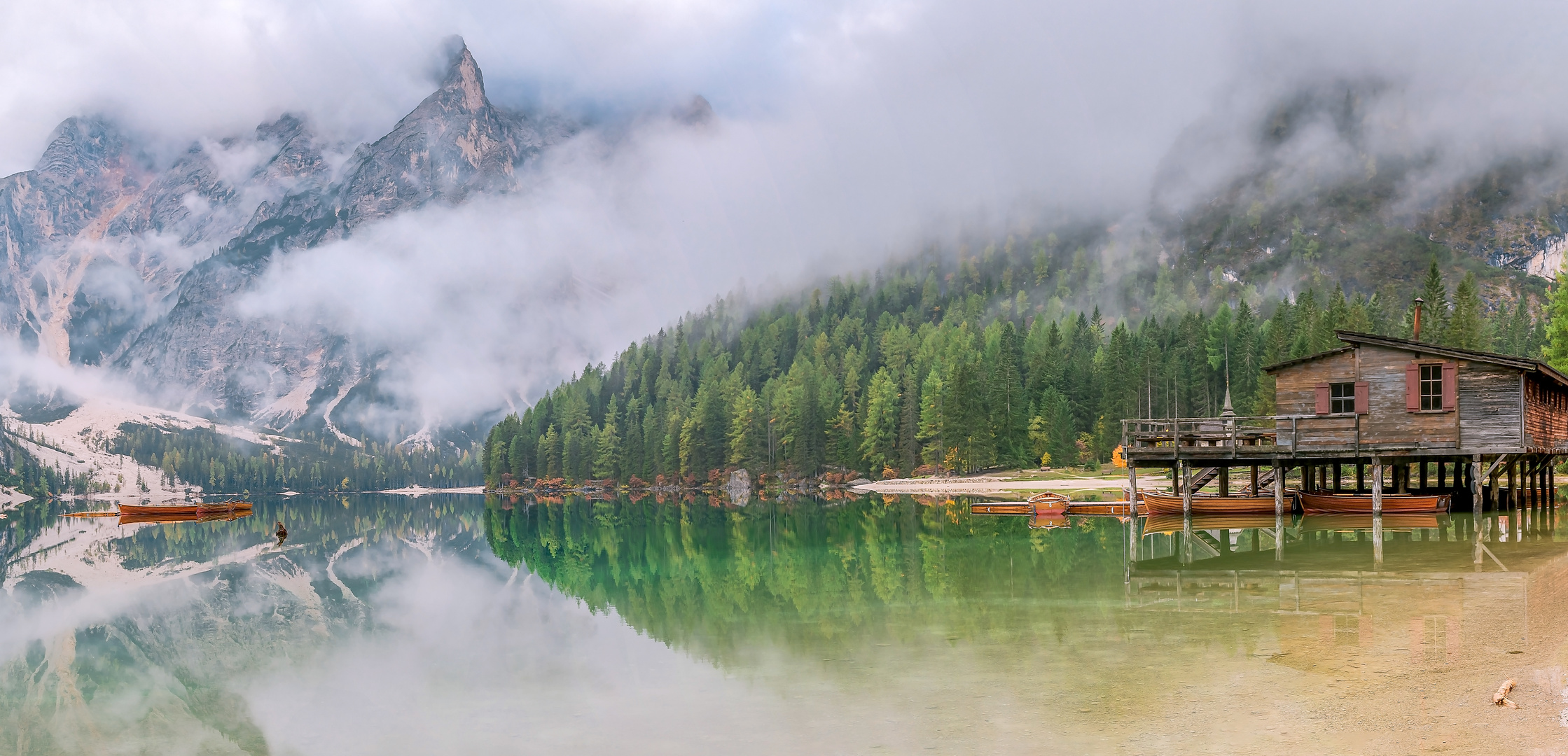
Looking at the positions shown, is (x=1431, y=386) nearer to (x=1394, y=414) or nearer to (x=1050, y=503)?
(x=1394, y=414)

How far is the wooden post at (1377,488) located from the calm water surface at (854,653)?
2071 millimetres

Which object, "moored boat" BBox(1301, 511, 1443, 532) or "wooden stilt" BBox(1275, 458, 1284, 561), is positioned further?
"wooden stilt" BBox(1275, 458, 1284, 561)

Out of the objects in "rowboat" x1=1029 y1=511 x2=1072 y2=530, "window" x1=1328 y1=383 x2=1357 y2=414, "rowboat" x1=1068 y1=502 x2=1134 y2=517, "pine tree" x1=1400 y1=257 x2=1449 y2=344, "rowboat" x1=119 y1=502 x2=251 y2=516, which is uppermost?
"pine tree" x1=1400 y1=257 x2=1449 y2=344

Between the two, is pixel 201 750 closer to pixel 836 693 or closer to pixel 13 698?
pixel 13 698

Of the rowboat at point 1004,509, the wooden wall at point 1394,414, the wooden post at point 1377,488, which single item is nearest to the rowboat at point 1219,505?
the wooden post at point 1377,488

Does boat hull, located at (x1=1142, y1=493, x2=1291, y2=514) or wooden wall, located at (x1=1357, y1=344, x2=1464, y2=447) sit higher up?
wooden wall, located at (x1=1357, y1=344, x2=1464, y2=447)

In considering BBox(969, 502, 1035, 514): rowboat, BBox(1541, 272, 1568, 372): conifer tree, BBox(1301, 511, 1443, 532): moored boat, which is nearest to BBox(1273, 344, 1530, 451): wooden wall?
BBox(1301, 511, 1443, 532): moored boat

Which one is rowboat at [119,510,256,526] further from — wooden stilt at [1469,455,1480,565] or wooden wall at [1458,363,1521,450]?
wooden wall at [1458,363,1521,450]

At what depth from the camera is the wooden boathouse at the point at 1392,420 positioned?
46.6m

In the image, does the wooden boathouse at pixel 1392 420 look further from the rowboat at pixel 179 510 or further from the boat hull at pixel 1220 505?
the rowboat at pixel 179 510

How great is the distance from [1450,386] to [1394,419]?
2.58 meters

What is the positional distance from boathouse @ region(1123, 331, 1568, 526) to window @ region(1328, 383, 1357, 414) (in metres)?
0.05

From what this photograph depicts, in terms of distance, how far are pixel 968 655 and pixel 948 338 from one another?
147789 millimetres

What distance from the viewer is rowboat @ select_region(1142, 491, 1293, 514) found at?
51.0 m
